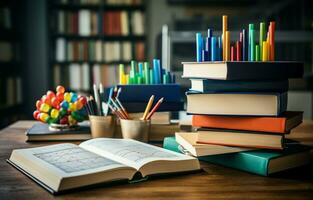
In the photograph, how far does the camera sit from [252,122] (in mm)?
833

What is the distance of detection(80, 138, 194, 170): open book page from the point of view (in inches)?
30.5

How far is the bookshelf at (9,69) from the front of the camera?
10.8 ft

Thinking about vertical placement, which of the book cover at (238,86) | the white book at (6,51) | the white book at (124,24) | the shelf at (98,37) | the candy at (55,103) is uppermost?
the white book at (124,24)

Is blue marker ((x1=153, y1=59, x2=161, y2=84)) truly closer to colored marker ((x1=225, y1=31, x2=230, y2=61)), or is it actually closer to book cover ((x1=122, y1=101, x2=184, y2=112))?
book cover ((x1=122, y1=101, x2=184, y2=112))

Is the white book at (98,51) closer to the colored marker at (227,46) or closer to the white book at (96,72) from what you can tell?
the white book at (96,72)

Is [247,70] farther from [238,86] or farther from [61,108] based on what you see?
[61,108]

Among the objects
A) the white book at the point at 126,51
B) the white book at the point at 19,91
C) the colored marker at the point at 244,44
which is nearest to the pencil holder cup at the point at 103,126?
the colored marker at the point at 244,44

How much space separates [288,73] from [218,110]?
0.17m

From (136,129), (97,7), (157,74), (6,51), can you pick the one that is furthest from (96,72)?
(136,129)

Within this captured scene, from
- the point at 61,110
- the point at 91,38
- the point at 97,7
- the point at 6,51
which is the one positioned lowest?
the point at 61,110

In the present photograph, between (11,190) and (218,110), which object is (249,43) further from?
(11,190)

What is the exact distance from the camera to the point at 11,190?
70cm

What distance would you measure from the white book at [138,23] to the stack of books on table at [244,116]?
3031mm

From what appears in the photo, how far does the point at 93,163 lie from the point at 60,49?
3.22m
